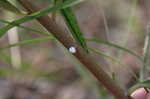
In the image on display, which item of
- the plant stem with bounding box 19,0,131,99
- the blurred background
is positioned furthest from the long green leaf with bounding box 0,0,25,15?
the blurred background

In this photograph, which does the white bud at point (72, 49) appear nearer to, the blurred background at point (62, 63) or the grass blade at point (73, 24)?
the grass blade at point (73, 24)

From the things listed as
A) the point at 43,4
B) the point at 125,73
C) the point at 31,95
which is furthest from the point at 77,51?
the point at 43,4

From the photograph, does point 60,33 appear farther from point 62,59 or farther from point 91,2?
point 91,2

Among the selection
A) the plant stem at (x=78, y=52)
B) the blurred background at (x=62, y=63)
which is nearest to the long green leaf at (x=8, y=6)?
the plant stem at (x=78, y=52)

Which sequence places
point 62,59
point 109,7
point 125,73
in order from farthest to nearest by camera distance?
1. point 109,7
2. point 62,59
3. point 125,73

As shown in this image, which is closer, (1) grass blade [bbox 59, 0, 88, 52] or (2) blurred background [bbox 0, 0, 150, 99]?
(1) grass blade [bbox 59, 0, 88, 52]

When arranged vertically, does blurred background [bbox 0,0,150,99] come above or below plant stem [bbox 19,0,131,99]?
below

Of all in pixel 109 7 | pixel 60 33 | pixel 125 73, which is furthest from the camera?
pixel 109 7

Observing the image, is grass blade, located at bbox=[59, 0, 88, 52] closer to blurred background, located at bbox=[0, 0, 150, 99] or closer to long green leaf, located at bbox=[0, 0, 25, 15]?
long green leaf, located at bbox=[0, 0, 25, 15]

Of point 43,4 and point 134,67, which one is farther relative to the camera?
point 43,4
